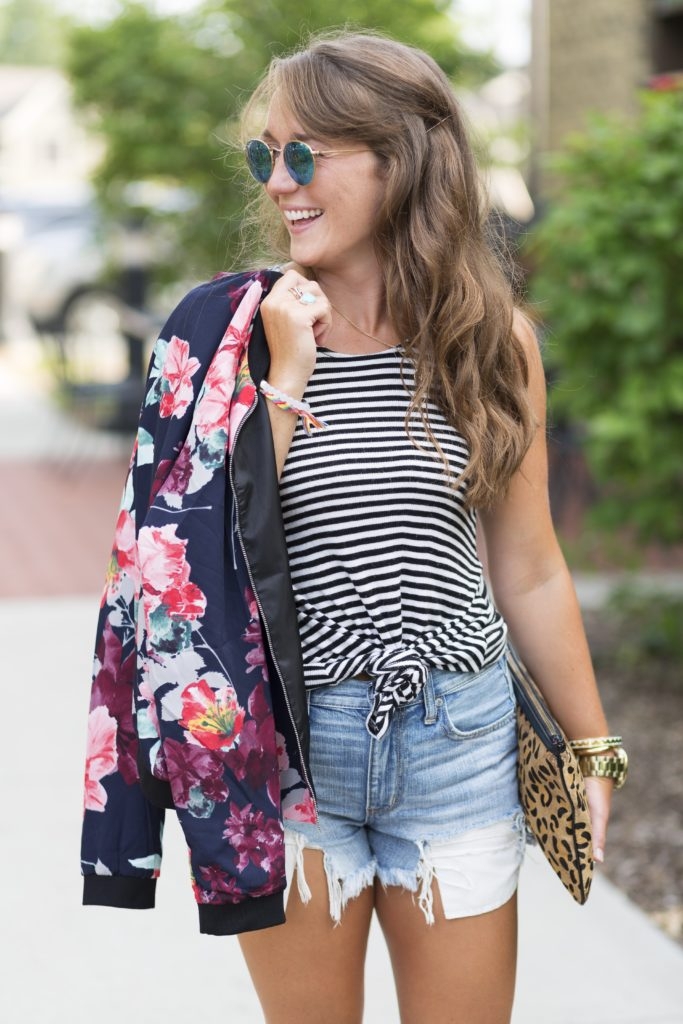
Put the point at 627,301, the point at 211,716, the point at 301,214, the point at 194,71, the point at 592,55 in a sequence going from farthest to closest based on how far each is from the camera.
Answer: the point at 194,71, the point at 592,55, the point at 627,301, the point at 301,214, the point at 211,716

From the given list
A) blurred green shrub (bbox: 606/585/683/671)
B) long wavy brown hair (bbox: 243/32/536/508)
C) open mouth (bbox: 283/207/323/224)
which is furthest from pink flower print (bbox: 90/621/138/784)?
blurred green shrub (bbox: 606/585/683/671)

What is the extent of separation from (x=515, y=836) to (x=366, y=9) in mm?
8115

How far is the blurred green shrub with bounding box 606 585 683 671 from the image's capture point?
5.64 meters

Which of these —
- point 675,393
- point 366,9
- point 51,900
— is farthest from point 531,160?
point 51,900

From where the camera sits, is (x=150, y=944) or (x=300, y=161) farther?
(x=150, y=944)

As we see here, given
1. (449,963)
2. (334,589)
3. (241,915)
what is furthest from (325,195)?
(449,963)

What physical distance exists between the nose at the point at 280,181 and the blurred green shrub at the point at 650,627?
153 inches

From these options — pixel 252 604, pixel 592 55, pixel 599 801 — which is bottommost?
pixel 599 801

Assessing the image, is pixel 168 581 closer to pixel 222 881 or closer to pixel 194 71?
pixel 222 881

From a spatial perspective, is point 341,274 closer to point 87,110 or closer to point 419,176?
point 419,176

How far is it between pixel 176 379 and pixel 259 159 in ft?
1.28

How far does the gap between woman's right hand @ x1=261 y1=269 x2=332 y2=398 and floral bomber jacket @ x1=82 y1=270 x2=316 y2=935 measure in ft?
0.09

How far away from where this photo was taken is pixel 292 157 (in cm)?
201

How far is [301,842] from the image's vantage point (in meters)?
2.02
